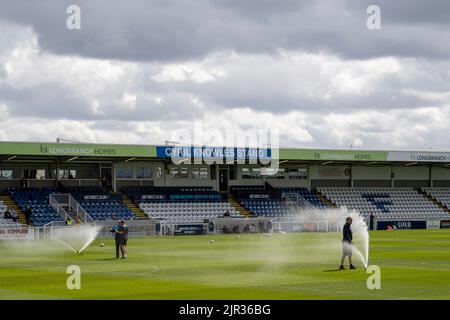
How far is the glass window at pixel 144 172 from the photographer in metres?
88.7

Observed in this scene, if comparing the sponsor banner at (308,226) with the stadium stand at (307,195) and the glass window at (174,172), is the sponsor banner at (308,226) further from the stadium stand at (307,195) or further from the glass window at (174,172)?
the glass window at (174,172)

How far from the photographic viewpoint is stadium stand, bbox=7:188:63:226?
240ft

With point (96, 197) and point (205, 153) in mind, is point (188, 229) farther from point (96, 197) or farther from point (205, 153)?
point (205, 153)

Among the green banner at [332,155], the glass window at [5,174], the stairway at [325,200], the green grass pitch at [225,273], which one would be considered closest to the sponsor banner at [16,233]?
the green grass pitch at [225,273]

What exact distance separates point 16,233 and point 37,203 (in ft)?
44.3

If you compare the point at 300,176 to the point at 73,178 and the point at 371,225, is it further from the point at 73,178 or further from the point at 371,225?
the point at 73,178

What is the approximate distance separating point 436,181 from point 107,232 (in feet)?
167

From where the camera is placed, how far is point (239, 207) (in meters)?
86.8

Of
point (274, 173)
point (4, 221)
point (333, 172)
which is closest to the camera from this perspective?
point (4, 221)

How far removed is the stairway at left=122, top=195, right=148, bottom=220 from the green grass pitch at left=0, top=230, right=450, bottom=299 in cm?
2782

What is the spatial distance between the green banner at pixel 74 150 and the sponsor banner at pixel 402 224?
22.0 metres

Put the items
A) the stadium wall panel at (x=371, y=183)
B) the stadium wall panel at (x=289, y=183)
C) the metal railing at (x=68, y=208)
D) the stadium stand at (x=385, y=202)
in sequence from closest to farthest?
the metal railing at (x=68, y=208)
the stadium stand at (x=385, y=202)
the stadium wall panel at (x=289, y=183)
the stadium wall panel at (x=371, y=183)

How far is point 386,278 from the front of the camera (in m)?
30.6

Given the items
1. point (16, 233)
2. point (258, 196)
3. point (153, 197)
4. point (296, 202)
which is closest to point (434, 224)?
point (296, 202)
